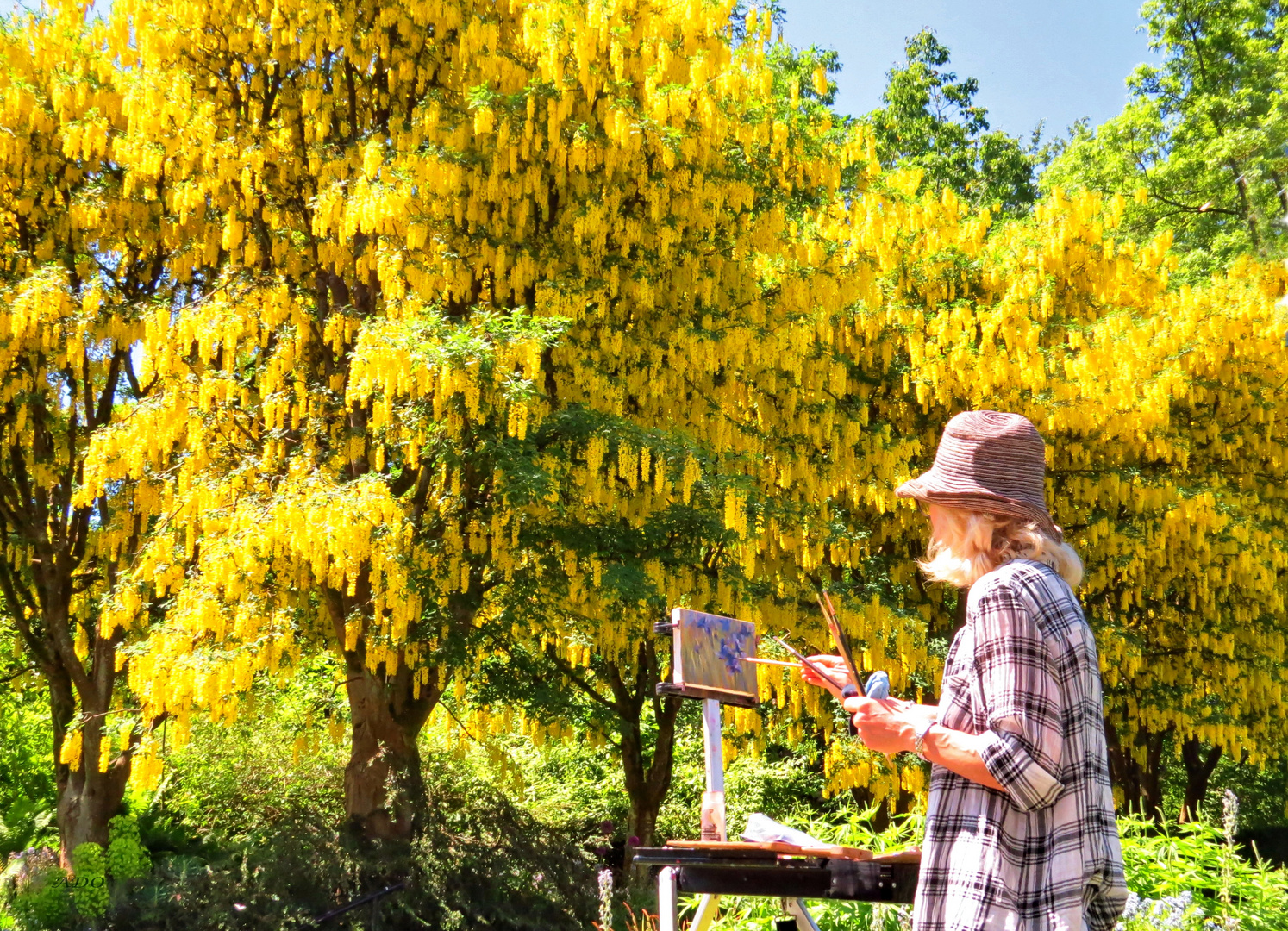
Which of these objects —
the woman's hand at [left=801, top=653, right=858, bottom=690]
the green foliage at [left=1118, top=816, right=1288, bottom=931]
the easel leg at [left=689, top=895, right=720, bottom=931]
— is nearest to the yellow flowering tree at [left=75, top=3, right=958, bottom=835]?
the green foliage at [left=1118, top=816, right=1288, bottom=931]

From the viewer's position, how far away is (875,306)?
463 inches

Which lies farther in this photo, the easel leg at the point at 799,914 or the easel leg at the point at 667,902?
the easel leg at the point at 799,914

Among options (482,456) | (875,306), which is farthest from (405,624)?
(875,306)

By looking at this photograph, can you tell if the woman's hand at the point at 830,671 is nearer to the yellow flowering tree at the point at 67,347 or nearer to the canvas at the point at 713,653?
A: the canvas at the point at 713,653

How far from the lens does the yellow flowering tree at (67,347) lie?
9.88m

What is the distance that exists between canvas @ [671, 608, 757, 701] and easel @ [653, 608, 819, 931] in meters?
0.02

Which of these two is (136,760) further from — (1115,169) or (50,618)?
(1115,169)

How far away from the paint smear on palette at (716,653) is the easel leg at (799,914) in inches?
26.5

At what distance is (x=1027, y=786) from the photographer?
211 centimetres

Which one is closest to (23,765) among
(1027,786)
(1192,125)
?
(1027,786)

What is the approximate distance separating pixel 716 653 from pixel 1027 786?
1745mm

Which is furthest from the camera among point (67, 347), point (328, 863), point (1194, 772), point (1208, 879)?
point (1194, 772)

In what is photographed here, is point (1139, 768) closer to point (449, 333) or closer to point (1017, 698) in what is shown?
point (449, 333)

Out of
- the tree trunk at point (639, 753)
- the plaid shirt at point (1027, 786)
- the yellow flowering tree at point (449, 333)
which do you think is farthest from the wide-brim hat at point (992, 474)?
the tree trunk at point (639, 753)
